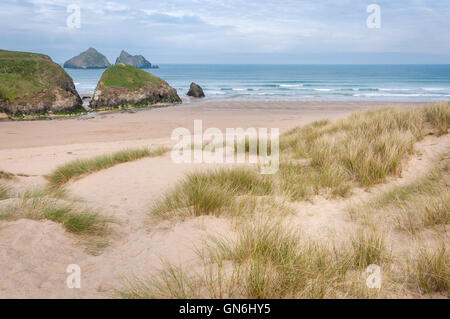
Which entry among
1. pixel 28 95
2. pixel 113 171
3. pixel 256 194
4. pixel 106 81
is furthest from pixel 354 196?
pixel 106 81

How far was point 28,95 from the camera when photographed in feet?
74.4

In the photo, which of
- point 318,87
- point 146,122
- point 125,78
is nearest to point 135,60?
point 318,87

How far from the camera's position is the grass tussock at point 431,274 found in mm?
2443

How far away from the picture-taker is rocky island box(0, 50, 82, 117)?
22.0 m

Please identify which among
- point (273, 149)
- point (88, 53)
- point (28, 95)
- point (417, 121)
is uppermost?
point (88, 53)

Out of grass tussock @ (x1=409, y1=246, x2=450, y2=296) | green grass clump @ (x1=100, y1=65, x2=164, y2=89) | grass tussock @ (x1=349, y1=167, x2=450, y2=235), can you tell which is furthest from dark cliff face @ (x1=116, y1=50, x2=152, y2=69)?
grass tussock @ (x1=409, y1=246, x2=450, y2=296)

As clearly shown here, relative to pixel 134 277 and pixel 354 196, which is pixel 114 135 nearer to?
pixel 354 196

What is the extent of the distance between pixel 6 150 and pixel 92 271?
39.4 ft

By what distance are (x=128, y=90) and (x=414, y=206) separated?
87.6 feet

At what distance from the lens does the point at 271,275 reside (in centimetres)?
240

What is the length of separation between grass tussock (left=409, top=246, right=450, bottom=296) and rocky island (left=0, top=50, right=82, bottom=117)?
25.1m

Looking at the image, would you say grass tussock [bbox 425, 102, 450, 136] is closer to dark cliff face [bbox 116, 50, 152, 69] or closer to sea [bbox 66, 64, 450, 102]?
sea [bbox 66, 64, 450, 102]

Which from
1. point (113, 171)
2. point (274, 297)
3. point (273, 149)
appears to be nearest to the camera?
point (274, 297)

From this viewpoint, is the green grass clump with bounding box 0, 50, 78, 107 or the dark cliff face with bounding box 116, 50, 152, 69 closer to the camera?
the green grass clump with bounding box 0, 50, 78, 107
